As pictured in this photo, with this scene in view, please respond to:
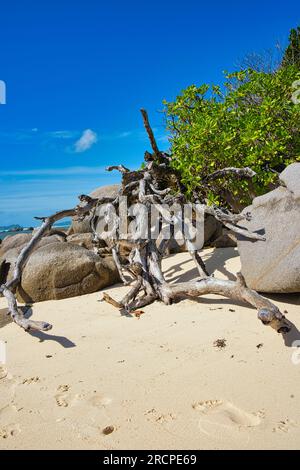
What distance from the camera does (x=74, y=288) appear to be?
6684mm

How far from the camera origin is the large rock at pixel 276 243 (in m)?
4.68

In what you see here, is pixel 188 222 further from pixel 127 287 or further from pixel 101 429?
pixel 101 429

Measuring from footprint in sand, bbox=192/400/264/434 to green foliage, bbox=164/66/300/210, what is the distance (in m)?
4.63

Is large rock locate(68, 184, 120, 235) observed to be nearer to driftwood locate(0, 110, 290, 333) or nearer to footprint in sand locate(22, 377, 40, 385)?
driftwood locate(0, 110, 290, 333)

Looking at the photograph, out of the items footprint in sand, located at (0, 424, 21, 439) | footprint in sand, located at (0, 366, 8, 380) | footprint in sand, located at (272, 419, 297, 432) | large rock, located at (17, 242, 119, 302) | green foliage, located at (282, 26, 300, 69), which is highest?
green foliage, located at (282, 26, 300, 69)

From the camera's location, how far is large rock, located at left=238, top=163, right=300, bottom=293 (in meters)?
4.68

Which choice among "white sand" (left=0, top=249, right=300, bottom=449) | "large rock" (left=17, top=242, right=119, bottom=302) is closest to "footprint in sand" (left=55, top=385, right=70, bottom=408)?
"white sand" (left=0, top=249, right=300, bottom=449)

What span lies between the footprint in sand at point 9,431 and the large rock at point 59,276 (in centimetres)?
367

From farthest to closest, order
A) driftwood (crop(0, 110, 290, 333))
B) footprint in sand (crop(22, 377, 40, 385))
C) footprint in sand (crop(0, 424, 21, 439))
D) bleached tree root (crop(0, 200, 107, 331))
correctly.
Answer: driftwood (crop(0, 110, 290, 333)) → bleached tree root (crop(0, 200, 107, 331)) → footprint in sand (crop(22, 377, 40, 385)) → footprint in sand (crop(0, 424, 21, 439))

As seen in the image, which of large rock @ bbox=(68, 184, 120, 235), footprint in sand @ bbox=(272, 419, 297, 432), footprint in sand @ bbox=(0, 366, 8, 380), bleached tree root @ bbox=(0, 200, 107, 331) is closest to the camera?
footprint in sand @ bbox=(272, 419, 297, 432)

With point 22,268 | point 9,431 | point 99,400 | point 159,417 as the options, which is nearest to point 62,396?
point 99,400

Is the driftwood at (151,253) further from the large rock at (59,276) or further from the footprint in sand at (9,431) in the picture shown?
the footprint in sand at (9,431)
